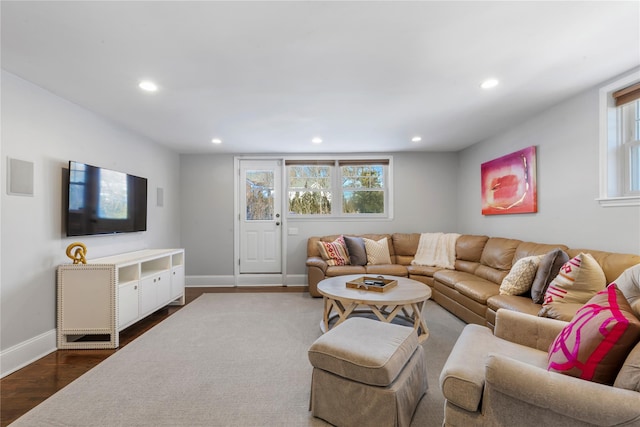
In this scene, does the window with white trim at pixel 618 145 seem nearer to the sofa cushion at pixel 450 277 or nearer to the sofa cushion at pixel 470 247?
the sofa cushion at pixel 450 277

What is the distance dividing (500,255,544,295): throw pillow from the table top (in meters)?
0.77

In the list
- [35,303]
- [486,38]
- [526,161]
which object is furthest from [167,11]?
[526,161]

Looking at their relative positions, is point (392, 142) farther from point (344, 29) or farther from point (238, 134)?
point (344, 29)

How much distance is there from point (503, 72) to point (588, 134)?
116 cm

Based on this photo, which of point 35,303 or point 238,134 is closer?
point 35,303

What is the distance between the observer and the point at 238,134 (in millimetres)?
3906

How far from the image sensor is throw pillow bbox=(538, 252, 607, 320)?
2.11 m

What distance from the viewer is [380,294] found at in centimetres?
265

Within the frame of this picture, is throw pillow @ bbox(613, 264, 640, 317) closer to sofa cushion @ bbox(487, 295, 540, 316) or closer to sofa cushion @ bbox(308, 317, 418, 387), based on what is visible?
sofa cushion @ bbox(487, 295, 540, 316)

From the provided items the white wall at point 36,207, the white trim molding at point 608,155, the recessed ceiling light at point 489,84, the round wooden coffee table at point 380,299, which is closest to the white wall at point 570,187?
the white trim molding at point 608,155

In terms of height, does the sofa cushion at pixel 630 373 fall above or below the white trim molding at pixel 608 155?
below

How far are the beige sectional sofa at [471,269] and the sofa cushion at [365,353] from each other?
51.1 inches

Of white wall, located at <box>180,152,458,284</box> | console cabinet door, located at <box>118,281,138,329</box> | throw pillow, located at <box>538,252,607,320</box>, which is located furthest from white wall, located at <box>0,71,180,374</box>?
throw pillow, located at <box>538,252,607,320</box>

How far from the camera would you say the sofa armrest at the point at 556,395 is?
39.1 inches
